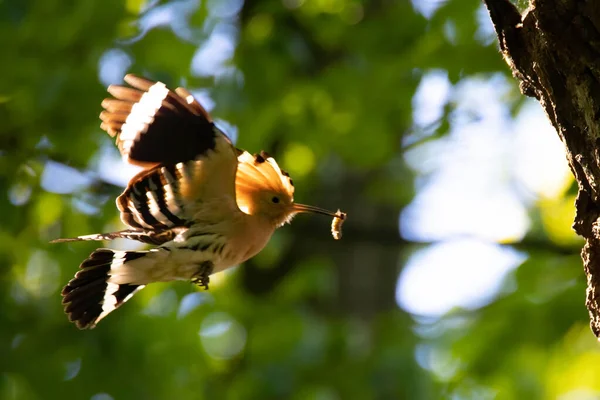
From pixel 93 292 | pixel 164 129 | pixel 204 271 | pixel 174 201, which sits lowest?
pixel 93 292

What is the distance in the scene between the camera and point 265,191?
2.40 meters

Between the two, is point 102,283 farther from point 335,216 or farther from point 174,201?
point 335,216

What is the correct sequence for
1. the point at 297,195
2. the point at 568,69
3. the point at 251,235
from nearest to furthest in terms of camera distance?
the point at 568,69 → the point at 251,235 → the point at 297,195

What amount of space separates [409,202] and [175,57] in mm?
2561

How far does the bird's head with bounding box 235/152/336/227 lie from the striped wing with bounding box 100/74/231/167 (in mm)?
211

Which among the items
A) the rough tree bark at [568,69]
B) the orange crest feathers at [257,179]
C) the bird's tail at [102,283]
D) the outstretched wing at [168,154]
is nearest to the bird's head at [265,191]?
the orange crest feathers at [257,179]

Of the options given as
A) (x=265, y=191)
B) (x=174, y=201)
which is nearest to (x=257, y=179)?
(x=265, y=191)

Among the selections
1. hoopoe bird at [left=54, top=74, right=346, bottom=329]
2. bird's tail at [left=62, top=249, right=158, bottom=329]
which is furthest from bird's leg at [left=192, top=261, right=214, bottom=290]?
bird's tail at [left=62, top=249, right=158, bottom=329]

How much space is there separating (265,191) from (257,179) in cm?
4

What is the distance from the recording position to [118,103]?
7.32 feet

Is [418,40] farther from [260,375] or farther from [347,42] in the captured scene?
[260,375]

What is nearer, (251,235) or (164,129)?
(164,129)

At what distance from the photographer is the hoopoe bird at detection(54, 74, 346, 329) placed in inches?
82.0

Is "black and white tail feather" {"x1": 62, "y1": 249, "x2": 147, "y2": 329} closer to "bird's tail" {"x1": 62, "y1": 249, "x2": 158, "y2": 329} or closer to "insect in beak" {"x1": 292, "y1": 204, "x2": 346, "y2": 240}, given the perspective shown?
"bird's tail" {"x1": 62, "y1": 249, "x2": 158, "y2": 329}
